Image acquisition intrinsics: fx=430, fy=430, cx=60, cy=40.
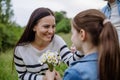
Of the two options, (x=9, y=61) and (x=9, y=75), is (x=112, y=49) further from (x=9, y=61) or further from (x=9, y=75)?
(x=9, y=61)

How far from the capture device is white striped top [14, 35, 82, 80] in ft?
15.2

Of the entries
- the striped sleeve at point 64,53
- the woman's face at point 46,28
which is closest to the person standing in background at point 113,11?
the striped sleeve at point 64,53

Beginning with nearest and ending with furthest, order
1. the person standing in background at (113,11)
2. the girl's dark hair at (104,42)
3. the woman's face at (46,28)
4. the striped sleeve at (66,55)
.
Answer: the girl's dark hair at (104,42)
the woman's face at (46,28)
the striped sleeve at (66,55)
the person standing in background at (113,11)

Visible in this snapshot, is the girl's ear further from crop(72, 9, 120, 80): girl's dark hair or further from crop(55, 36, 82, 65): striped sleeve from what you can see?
→ crop(55, 36, 82, 65): striped sleeve

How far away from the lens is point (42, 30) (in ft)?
14.8

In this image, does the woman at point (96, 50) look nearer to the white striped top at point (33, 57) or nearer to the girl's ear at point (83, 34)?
the girl's ear at point (83, 34)

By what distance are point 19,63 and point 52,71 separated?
668 mm

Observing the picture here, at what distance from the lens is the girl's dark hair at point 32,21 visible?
4.54 m

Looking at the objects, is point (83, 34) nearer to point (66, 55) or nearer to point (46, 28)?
point (46, 28)

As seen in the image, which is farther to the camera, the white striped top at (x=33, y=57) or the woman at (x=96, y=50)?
the white striped top at (x=33, y=57)

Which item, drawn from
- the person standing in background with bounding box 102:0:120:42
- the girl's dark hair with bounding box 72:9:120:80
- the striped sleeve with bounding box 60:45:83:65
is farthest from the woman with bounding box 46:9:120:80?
the person standing in background with bounding box 102:0:120:42

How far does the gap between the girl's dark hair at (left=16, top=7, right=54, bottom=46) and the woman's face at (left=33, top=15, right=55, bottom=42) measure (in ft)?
0.14

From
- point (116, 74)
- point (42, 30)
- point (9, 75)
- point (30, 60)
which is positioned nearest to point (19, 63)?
point (30, 60)

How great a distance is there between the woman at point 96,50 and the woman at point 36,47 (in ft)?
4.25
